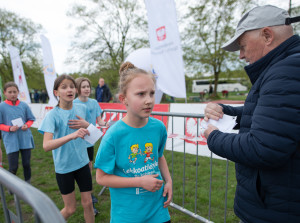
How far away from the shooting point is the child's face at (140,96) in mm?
1513

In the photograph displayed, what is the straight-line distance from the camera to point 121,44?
2533 centimetres

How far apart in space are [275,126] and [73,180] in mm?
2316

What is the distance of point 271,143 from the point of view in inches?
40.4

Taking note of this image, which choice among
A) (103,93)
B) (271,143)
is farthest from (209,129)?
(103,93)

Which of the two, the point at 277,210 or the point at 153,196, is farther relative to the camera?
the point at 153,196

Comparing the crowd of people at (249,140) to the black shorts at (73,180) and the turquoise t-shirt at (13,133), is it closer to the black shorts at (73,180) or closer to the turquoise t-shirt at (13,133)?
the black shorts at (73,180)

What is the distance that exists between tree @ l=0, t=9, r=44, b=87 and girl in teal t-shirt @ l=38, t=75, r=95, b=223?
32.1 m

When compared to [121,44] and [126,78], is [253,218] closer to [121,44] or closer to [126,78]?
[126,78]

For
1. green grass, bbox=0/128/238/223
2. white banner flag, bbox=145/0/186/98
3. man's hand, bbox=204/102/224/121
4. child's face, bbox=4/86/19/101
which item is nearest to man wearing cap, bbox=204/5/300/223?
man's hand, bbox=204/102/224/121

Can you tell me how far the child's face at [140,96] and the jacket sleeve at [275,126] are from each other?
0.67m

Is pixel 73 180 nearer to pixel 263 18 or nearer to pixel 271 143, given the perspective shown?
pixel 271 143

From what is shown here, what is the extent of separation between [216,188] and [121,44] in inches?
942

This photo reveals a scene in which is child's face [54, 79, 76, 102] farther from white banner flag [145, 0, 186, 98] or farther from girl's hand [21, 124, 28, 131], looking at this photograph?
white banner flag [145, 0, 186, 98]

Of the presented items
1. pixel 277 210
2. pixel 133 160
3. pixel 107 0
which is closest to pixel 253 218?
pixel 277 210
